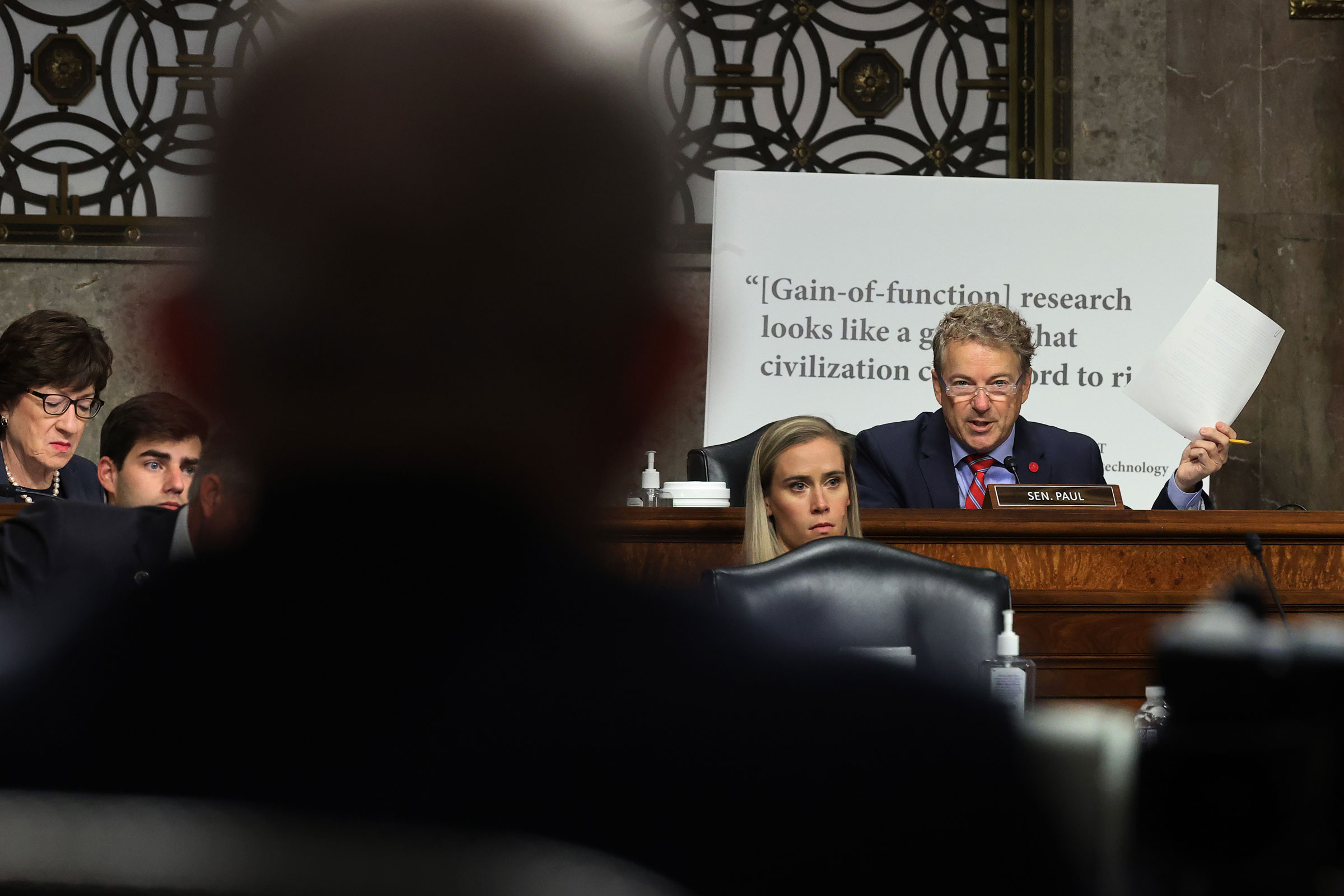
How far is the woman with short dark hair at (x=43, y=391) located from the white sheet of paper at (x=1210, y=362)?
268 cm

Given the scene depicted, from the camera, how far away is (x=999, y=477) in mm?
4125

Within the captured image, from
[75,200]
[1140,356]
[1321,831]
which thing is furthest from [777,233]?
[1321,831]

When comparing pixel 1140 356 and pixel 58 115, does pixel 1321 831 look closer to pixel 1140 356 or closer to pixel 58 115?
pixel 1140 356

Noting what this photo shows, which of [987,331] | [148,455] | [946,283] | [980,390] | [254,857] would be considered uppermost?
[946,283]

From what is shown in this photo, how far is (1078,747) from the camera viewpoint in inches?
17.8

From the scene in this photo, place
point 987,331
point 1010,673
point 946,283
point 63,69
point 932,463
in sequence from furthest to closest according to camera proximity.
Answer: point 63,69
point 946,283
point 987,331
point 932,463
point 1010,673

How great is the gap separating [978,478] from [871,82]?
289 cm

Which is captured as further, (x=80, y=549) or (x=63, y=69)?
(x=63, y=69)

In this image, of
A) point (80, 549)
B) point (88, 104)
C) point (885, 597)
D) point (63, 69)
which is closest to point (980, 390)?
point (885, 597)

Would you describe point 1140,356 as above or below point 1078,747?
above

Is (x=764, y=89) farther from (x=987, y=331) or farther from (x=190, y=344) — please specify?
(x=190, y=344)

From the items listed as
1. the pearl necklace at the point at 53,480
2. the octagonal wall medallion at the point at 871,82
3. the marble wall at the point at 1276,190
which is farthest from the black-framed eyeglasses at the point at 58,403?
the marble wall at the point at 1276,190

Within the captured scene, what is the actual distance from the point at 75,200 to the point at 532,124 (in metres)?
6.45

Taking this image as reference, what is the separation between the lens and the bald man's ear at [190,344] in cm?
40
